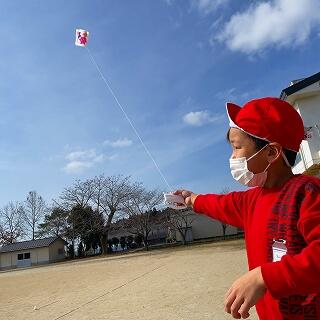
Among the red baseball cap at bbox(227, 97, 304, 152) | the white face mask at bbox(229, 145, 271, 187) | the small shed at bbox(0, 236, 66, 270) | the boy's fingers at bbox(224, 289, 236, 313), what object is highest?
the small shed at bbox(0, 236, 66, 270)

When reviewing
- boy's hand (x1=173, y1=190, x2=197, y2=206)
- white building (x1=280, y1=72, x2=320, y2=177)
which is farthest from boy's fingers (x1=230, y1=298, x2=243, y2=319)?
white building (x1=280, y1=72, x2=320, y2=177)

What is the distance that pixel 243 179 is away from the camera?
6.37 feet

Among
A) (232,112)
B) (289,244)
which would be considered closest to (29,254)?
(232,112)

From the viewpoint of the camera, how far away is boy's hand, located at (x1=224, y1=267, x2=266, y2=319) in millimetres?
1396

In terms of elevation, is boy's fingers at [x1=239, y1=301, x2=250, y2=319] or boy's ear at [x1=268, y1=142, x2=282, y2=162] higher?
boy's ear at [x1=268, y1=142, x2=282, y2=162]

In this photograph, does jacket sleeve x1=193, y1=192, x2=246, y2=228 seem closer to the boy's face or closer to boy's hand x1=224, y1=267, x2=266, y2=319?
the boy's face

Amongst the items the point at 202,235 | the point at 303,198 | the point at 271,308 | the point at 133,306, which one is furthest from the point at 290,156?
the point at 202,235

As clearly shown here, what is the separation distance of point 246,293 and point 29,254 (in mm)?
58359

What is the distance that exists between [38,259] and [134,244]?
1390 cm

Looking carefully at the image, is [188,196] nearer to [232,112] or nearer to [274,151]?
[232,112]

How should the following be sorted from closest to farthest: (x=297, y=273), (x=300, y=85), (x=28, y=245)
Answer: (x=297, y=273), (x=300, y=85), (x=28, y=245)

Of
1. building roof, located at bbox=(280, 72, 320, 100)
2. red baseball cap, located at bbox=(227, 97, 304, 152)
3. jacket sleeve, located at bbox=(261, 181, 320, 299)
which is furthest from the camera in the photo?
building roof, located at bbox=(280, 72, 320, 100)

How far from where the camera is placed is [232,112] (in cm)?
200

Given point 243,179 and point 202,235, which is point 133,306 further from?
point 202,235
